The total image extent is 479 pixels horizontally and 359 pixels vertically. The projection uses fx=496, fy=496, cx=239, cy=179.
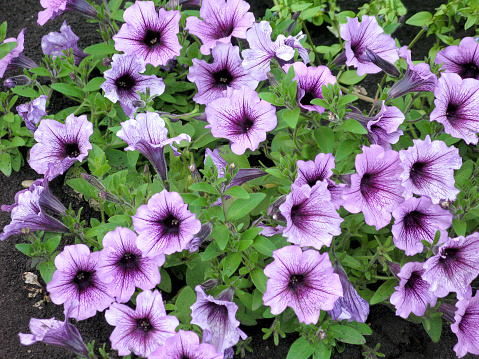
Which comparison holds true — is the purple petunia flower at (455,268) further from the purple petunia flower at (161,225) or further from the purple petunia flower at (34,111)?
the purple petunia flower at (34,111)

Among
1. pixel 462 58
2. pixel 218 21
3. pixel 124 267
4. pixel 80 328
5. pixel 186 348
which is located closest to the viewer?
pixel 186 348

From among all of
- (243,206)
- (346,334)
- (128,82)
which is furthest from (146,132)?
(346,334)

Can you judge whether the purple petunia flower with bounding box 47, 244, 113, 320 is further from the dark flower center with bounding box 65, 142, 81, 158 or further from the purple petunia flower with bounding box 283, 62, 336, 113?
the purple petunia flower with bounding box 283, 62, 336, 113

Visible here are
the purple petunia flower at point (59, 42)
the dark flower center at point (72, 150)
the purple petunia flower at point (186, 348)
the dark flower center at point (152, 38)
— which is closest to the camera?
the purple petunia flower at point (186, 348)

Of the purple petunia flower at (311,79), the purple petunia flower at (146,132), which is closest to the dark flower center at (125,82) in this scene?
the purple petunia flower at (146,132)

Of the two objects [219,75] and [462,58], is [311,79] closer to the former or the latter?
[219,75]

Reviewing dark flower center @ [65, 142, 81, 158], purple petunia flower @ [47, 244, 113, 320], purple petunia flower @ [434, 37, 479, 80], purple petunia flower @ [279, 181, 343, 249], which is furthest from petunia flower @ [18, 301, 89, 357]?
purple petunia flower @ [434, 37, 479, 80]

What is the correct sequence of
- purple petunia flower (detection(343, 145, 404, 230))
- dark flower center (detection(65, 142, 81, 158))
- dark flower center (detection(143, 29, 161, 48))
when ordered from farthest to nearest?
dark flower center (detection(143, 29, 161, 48)) < dark flower center (detection(65, 142, 81, 158)) < purple petunia flower (detection(343, 145, 404, 230))
